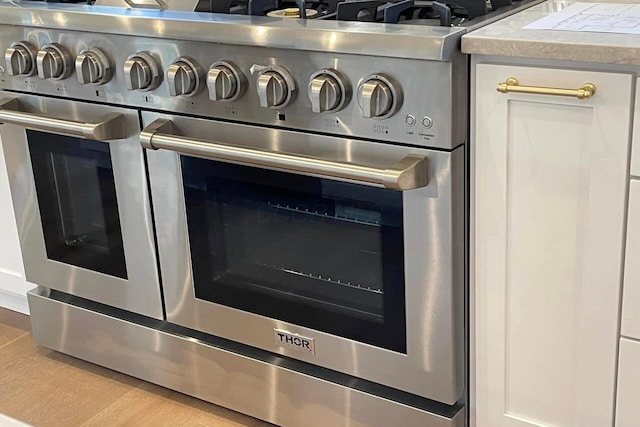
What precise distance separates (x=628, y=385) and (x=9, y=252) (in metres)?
1.58

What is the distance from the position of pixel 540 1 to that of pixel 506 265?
0.54m

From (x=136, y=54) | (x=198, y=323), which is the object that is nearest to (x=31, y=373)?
(x=198, y=323)

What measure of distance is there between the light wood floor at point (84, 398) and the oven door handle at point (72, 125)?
2.11ft

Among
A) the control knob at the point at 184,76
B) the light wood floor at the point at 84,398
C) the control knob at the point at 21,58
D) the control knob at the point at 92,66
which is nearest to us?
the control knob at the point at 184,76

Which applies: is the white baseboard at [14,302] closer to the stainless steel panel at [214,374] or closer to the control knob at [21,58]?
the stainless steel panel at [214,374]

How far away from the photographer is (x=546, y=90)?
1.37 metres

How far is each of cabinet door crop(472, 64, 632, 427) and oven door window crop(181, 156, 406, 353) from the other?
17 centimetres

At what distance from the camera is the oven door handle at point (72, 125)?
1822mm

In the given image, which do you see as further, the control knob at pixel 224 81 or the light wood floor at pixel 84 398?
the light wood floor at pixel 84 398

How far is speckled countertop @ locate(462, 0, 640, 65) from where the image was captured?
1.30m

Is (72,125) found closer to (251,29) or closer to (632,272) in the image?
(251,29)

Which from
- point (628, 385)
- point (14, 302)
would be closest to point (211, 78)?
point (628, 385)

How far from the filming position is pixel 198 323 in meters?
1.94

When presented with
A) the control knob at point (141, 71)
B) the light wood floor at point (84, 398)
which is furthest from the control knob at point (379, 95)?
the light wood floor at point (84, 398)
